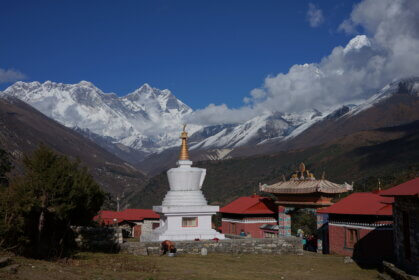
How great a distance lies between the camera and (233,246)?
22.2 meters

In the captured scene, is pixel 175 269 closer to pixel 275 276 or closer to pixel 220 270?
pixel 220 270

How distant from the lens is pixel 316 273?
1677 cm

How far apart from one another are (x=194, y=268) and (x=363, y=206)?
11.4 metres

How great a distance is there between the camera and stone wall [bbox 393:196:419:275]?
14.0 m

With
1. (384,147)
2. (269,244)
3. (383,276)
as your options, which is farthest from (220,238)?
(384,147)

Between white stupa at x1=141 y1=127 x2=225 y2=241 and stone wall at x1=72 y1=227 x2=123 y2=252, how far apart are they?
11.7 ft

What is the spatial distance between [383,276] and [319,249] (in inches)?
461

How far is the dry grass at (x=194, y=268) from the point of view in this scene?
12453 mm

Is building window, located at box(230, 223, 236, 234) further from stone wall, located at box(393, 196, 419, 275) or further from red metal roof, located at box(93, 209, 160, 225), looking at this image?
stone wall, located at box(393, 196, 419, 275)

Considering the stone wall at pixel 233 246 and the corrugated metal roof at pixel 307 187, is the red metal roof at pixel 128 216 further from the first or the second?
the stone wall at pixel 233 246

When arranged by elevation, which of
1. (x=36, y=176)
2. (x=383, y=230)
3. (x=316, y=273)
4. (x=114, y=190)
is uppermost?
(x=114, y=190)

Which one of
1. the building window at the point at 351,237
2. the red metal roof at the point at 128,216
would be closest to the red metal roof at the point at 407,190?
the building window at the point at 351,237

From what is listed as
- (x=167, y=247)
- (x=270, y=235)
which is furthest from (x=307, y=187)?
(x=167, y=247)

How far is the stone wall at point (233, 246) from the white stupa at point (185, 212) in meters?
2.46
